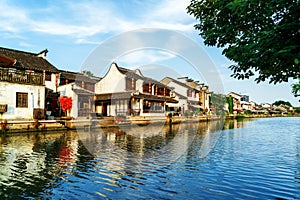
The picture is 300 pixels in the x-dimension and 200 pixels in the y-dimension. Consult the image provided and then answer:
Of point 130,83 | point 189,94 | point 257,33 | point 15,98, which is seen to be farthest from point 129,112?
point 257,33

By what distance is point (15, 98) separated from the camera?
27484mm

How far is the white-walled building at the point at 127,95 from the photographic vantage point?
4200 centimetres

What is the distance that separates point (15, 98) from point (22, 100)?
799mm

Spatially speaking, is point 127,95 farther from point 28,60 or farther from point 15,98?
point 15,98

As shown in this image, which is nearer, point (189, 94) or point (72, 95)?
point (72, 95)

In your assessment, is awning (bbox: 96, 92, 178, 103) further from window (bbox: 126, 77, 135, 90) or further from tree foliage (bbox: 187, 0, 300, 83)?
tree foliage (bbox: 187, 0, 300, 83)

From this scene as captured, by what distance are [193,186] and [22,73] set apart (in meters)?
26.0

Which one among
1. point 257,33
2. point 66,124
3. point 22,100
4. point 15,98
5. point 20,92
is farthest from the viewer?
point 66,124

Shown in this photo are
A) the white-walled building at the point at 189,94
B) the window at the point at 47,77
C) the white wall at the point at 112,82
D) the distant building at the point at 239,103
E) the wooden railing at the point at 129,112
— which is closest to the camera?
the window at the point at 47,77

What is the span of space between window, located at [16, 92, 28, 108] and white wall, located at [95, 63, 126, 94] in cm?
1843

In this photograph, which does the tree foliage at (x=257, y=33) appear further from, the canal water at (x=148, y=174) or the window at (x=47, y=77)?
the window at (x=47, y=77)

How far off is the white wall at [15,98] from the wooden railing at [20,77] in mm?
461

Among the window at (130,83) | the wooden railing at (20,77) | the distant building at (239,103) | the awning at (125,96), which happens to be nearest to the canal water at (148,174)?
the wooden railing at (20,77)

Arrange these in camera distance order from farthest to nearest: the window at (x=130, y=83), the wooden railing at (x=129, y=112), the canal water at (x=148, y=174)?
the window at (x=130, y=83), the wooden railing at (x=129, y=112), the canal water at (x=148, y=174)
